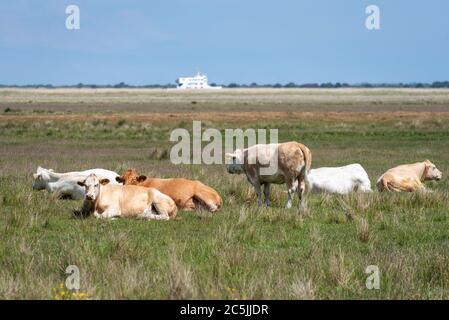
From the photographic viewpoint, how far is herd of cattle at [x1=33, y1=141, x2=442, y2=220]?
44.9 feet

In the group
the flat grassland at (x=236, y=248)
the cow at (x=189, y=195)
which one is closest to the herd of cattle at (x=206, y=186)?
the cow at (x=189, y=195)

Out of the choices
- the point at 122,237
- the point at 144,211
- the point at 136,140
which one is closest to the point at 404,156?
the point at 136,140

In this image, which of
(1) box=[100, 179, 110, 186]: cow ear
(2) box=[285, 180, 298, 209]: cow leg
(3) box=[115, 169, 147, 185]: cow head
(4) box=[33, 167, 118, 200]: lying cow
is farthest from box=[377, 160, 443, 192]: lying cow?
(1) box=[100, 179, 110, 186]: cow ear

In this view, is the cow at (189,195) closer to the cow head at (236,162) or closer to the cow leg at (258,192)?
the cow leg at (258,192)

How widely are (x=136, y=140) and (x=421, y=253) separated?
28.6m

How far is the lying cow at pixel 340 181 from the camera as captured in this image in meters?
18.1

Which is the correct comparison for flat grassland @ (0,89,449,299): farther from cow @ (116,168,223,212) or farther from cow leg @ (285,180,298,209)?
cow leg @ (285,180,298,209)

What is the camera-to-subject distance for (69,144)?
115ft

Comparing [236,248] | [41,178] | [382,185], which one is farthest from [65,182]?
[382,185]

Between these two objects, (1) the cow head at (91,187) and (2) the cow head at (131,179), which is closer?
(1) the cow head at (91,187)

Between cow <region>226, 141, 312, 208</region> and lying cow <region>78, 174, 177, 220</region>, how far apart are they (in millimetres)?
2603

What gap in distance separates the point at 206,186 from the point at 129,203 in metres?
1.85

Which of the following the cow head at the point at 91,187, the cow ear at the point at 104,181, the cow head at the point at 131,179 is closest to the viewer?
the cow head at the point at 91,187

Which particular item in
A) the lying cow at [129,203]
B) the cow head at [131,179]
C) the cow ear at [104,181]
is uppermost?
the cow ear at [104,181]
